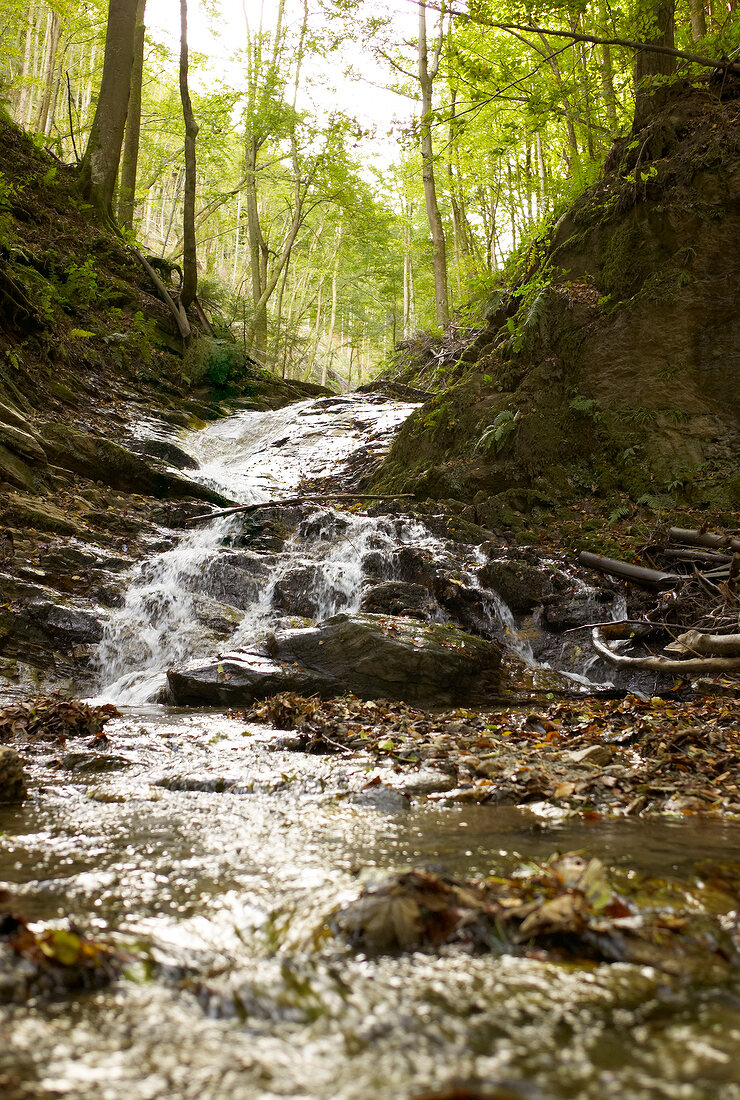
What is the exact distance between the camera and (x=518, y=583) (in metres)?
8.38

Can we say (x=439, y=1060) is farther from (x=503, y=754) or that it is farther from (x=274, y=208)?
(x=274, y=208)

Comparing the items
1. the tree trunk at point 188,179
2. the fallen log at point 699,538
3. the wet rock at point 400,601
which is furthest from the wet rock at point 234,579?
the tree trunk at point 188,179

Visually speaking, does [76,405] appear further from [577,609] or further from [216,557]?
[577,609]

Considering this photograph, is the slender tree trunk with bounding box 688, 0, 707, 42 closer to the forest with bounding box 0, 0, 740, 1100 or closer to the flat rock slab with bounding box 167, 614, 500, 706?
the forest with bounding box 0, 0, 740, 1100

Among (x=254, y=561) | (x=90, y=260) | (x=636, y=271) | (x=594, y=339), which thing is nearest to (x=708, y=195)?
(x=636, y=271)

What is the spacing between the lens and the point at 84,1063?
3.67 ft

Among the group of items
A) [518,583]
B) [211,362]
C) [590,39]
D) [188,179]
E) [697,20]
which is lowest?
[518,583]

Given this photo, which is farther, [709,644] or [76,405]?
[76,405]

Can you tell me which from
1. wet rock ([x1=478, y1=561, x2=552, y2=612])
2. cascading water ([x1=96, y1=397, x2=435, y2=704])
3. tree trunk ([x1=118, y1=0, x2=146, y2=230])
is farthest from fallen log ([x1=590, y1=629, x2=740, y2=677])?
tree trunk ([x1=118, y1=0, x2=146, y2=230])

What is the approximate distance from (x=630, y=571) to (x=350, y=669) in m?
4.07

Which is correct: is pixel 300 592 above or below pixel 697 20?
below

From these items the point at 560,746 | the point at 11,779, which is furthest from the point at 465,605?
the point at 11,779

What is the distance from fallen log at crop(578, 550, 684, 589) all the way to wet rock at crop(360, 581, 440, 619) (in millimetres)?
2256

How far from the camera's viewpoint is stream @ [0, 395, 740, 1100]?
1103mm
